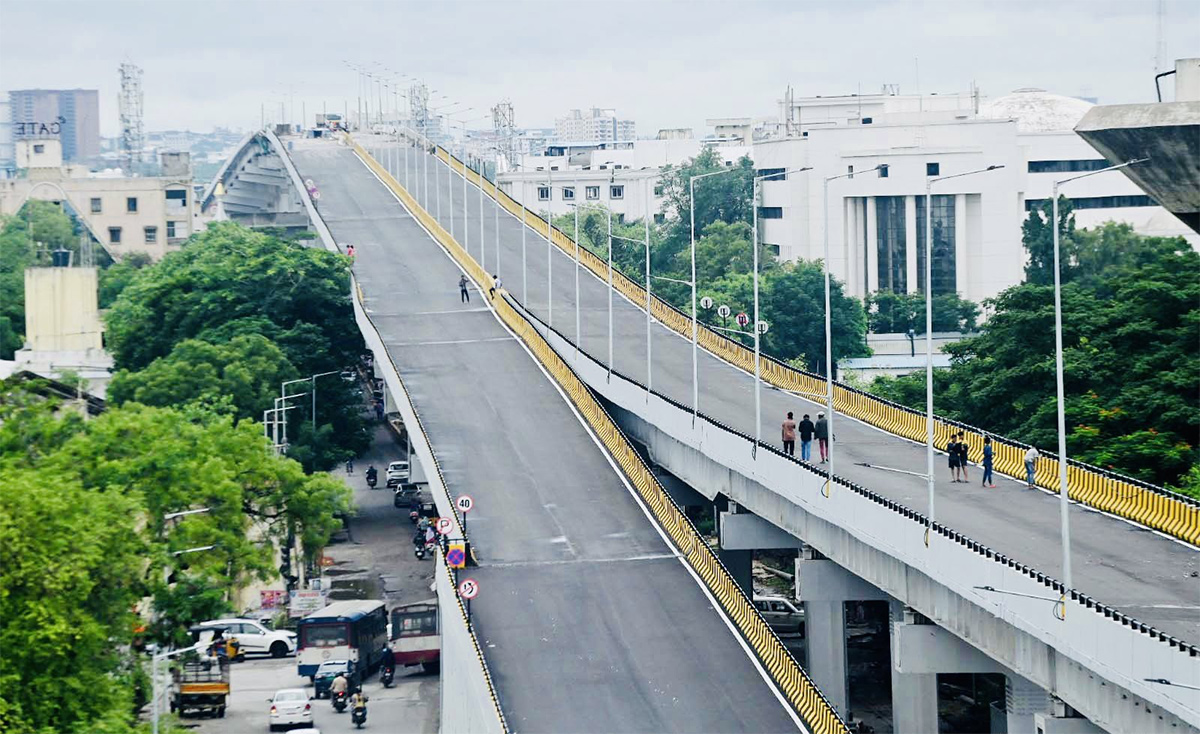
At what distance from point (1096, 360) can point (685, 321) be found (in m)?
26.4

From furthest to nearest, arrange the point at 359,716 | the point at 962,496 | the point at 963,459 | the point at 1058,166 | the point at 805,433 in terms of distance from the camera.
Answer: the point at 1058,166 < the point at 359,716 < the point at 805,433 < the point at 963,459 < the point at 962,496

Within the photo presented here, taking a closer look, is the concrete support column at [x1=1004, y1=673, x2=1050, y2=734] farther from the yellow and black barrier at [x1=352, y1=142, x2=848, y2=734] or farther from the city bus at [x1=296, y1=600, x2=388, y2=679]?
the city bus at [x1=296, y1=600, x2=388, y2=679]

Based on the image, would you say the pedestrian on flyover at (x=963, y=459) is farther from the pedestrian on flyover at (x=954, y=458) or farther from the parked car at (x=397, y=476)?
the parked car at (x=397, y=476)

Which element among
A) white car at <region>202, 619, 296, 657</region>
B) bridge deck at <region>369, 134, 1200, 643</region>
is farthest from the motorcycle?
bridge deck at <region>369, 134, 1200, 643</region>

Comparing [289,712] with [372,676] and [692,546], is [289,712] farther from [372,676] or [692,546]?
[692,546]

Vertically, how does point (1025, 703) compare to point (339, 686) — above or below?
above

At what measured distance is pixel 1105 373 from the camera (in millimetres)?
68062

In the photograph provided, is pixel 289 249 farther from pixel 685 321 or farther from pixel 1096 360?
pixel 1096 360

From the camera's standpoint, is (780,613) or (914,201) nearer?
(780,613)

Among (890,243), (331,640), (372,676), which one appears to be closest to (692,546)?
(331,640)

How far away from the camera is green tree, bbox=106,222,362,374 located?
345 ft

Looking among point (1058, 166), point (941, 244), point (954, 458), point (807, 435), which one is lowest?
point (954, 458)

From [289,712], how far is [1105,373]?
3041 centimetres

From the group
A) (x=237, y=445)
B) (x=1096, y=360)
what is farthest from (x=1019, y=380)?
(x=237, y=445)
